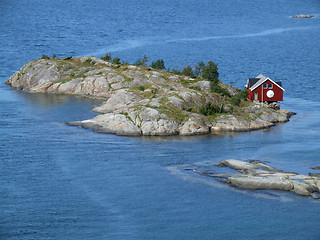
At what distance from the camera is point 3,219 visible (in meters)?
54.5

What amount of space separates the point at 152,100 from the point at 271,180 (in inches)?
1423

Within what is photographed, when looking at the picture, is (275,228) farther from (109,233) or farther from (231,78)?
(231,78)

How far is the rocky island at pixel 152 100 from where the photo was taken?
3482 inches

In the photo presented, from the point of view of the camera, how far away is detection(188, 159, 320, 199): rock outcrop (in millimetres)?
62438

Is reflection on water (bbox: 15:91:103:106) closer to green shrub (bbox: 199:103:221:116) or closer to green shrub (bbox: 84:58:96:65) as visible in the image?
green shrub (bbox: 84:58:96:65)

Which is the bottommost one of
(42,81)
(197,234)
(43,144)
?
(197,234)

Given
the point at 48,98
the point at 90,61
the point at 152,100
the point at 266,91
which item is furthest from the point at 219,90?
the point at 90,61

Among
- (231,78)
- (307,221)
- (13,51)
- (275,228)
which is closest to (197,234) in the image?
(275,228)

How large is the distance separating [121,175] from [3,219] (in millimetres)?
17883

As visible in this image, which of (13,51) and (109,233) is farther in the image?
(13,51)

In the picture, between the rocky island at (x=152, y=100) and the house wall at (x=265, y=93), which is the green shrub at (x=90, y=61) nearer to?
the rocky island at (x=152, y=100)

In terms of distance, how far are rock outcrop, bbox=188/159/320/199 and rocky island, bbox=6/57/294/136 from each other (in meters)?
21.2

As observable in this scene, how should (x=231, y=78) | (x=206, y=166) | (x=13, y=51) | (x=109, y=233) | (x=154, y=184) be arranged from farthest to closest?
(x=13, y=51), (x=231, y=78), (x=206, y=166), (x=154, y=184), (x=109, y=233)

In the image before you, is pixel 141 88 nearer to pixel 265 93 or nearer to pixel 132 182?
pixel 265 93
